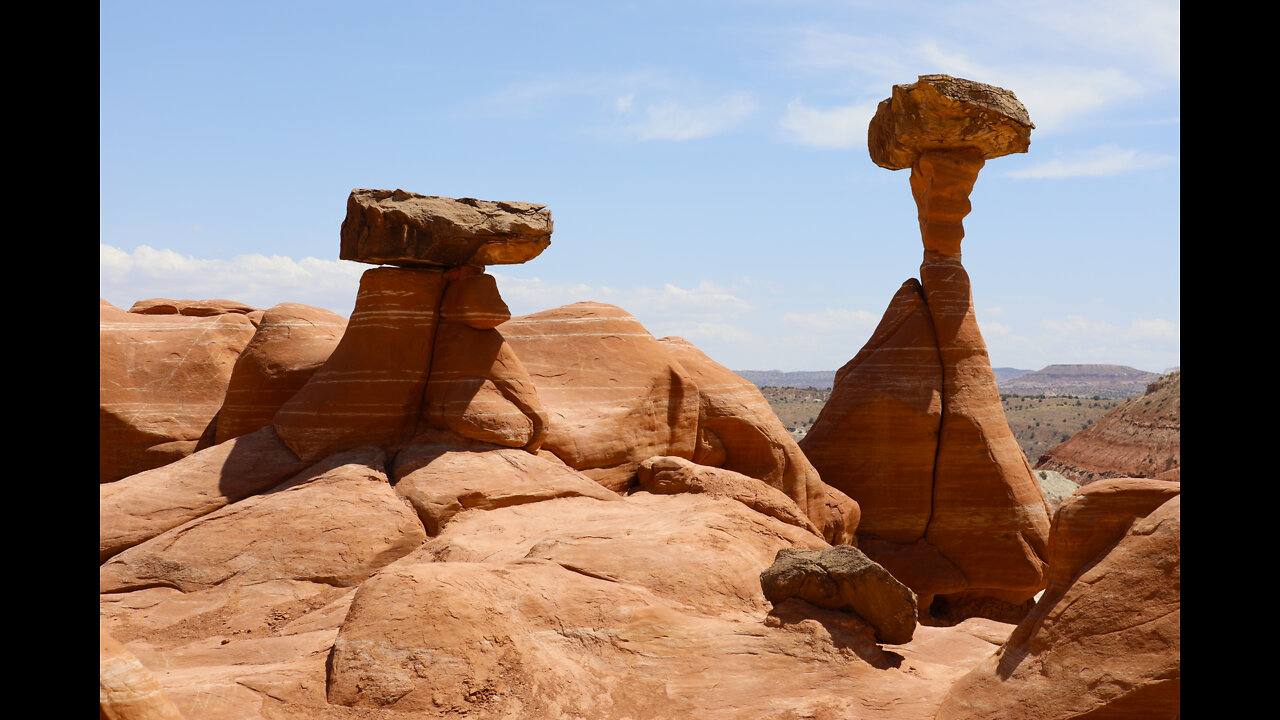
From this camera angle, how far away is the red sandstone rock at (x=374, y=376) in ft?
46.1

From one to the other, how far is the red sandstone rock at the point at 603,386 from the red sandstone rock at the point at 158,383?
18.4 feet

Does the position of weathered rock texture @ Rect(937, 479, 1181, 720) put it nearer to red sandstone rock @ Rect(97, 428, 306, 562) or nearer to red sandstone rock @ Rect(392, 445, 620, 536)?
red sandstone rock @ Rect(392, 445, 620, 536)

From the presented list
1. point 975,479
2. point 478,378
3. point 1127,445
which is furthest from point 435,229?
point 1127,445

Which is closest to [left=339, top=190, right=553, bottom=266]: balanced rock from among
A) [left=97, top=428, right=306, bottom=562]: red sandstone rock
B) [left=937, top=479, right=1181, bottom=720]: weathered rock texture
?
[left=97, top=428, right=306, bottom=562]: red sandstone rock

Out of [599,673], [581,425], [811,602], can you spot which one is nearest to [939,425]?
[581,425]

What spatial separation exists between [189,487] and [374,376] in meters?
2.85

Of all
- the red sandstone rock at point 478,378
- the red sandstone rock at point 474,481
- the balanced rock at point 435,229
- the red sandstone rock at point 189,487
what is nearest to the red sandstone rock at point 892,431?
the red sandstone rock at point 474,481

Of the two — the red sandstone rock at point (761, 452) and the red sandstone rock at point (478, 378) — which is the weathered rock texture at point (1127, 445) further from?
the red sandstone rock at point (478, 378)

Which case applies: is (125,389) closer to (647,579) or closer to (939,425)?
(647,579)

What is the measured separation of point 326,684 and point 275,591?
11.6ft

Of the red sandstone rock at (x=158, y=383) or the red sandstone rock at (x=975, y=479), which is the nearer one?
the red sandstone rock at (x=158, y=383)

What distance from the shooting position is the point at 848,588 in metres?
9.45

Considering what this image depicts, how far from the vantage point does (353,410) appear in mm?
14164
